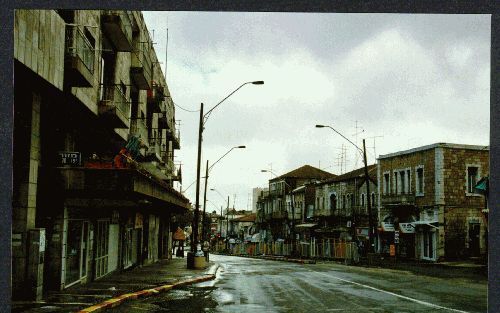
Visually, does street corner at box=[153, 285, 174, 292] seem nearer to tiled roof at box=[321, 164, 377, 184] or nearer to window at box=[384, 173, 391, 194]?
window at box=[384, 173, 391, 194]

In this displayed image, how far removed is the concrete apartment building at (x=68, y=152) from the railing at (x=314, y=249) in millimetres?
24304

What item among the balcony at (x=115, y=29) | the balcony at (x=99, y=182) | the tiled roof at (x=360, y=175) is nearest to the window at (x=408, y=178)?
the tiled roof at (x=360, y=175)

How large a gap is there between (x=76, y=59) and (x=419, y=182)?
1228 inches

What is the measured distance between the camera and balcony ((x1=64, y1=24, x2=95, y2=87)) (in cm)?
1468

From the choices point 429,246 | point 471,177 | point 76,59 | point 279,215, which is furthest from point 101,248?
point 279,215

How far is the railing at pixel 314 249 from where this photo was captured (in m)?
46.5

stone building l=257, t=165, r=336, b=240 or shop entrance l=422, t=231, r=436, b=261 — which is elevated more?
stone building l=257, t=165, r=336, b=240

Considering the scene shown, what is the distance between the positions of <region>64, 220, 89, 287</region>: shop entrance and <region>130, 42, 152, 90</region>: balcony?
918 cm

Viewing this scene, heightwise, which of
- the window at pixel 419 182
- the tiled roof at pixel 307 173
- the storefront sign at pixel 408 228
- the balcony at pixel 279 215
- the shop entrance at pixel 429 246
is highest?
the tiled roof at pixel 307 173

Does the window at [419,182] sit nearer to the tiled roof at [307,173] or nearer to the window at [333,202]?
the window at [333,202]

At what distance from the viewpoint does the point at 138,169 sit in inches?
661

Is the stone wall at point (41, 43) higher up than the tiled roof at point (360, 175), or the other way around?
the tiled roof at point (360, 175)

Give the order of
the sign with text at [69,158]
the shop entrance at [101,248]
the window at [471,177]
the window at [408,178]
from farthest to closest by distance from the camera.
→ the window at [408,178]
the window at [471,177]
the shop entrance at [101,248]
the sign with text at [69,158]

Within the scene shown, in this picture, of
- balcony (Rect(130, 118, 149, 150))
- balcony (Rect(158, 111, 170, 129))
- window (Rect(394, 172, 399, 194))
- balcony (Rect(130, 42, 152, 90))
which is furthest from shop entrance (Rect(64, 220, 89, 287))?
window (Rect(394, 172, 399, 194))
